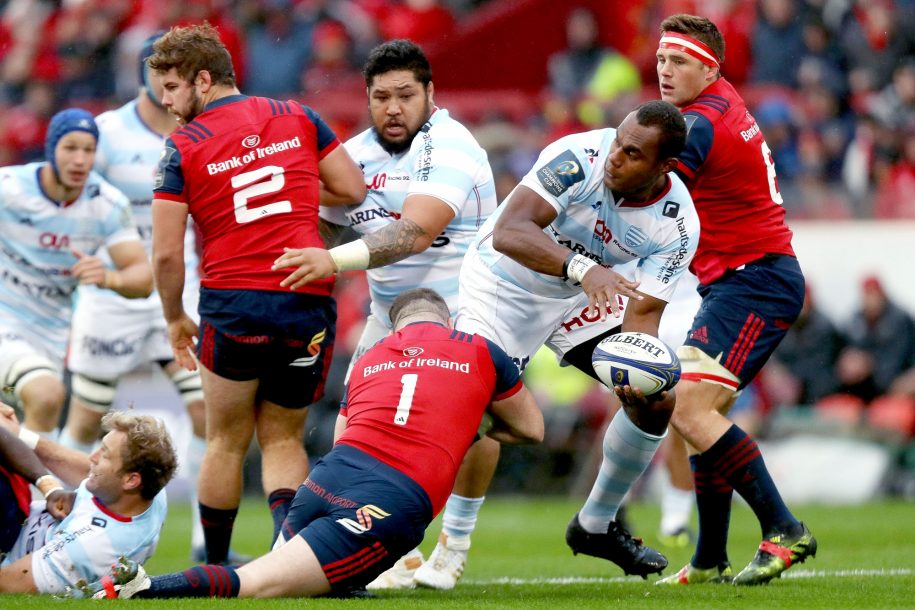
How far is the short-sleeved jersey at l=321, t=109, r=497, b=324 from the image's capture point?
7906 mm

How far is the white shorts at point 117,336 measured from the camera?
1038 centimetres

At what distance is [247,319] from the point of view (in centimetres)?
734

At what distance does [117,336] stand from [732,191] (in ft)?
15.4

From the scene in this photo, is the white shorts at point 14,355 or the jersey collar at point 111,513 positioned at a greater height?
the jersey collar at point 111,513

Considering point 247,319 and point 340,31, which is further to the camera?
point 340,31

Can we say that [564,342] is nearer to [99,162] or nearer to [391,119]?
[391,119]

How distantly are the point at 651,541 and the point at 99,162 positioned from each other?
4.59 metres

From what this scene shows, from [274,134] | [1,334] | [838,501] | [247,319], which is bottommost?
[838,501]

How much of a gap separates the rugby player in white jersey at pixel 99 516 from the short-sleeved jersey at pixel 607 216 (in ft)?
6.41

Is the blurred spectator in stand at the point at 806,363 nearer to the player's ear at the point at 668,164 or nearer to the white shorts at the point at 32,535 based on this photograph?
the player's ear at the point at 668,164

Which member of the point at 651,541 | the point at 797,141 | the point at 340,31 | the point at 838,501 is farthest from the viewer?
the point at 340,31

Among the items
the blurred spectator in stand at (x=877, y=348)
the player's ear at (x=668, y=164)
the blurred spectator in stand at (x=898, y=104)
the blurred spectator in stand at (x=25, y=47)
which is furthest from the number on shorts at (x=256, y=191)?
the blurred spectator in stand at (x=25, y=47)

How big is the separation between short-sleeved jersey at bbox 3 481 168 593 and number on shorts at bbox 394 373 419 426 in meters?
1.28

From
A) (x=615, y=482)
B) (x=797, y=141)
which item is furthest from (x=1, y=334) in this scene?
(x=797, y=141)
